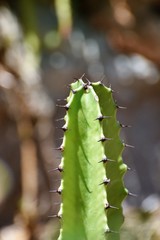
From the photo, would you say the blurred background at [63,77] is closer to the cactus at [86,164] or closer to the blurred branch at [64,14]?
the blurred branch at [64,14]

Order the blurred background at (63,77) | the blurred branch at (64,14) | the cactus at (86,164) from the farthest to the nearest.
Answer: the blurred background at (63,77) < the blurred branch at (64,14) < the cactus at (86,164)

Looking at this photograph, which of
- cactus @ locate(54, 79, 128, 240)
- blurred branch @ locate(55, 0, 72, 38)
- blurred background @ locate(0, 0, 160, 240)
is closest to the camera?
cactus @ locate(54, 79, 128, 240)

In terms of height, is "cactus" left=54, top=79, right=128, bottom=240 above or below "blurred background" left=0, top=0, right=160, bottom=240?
below

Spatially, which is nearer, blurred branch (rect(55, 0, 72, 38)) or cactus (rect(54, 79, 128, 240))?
cactus (rect(54, 79, 128, 240))

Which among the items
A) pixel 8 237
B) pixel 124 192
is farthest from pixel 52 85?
pixel 124 192

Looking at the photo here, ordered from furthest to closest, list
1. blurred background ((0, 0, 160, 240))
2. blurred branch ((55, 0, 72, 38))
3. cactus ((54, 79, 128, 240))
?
blurred background ((0, 0, 160, 240)) → blurred branch ((55, 0, 72, 38)) → cactus ((54, 79, 128, 240))

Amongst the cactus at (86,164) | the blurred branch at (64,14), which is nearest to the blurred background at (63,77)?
the blurred branch at (64,14)

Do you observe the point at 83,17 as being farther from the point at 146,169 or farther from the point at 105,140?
the point at 105,140

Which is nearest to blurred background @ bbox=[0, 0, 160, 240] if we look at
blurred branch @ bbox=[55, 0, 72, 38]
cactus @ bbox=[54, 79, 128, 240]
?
blurred branch @ bbox=[55, 0, 72, 38]

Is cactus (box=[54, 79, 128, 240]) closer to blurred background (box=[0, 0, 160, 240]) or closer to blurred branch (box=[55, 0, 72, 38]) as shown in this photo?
blurred branch (box=[55, 0, 72, 38])
